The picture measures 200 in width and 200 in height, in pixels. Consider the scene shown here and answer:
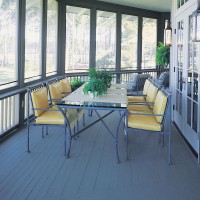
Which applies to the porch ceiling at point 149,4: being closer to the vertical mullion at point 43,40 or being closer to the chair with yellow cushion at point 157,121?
the vertical mullion at point 43,40

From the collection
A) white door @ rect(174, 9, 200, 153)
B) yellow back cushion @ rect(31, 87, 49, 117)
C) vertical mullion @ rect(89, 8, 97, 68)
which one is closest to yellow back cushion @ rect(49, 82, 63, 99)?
yellow back cushion @ rect(31, 87, 49, 117)

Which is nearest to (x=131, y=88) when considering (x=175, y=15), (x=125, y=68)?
(x=125, y=68)

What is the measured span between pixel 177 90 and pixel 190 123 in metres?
1.15

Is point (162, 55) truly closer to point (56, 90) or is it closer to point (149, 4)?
point (149, 4)

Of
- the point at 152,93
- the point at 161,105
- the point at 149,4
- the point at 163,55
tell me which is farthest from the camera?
the point at 163,55

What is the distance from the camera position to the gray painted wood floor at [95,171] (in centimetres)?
262

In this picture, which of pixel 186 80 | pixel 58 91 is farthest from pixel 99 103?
pixel 186 80

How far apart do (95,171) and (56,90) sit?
1.96 m

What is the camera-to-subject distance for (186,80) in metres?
4.35

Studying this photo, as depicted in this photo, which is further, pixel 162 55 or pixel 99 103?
pixel 162 55

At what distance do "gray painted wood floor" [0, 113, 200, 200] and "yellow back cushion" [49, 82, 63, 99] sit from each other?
71cm

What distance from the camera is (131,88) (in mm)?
8586

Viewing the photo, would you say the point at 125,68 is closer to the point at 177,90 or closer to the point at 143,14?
the point at 143,14

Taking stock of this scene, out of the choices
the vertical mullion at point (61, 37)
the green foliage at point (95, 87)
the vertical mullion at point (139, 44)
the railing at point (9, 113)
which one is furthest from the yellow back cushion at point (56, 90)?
the vertical mullion at point (139, 44)
